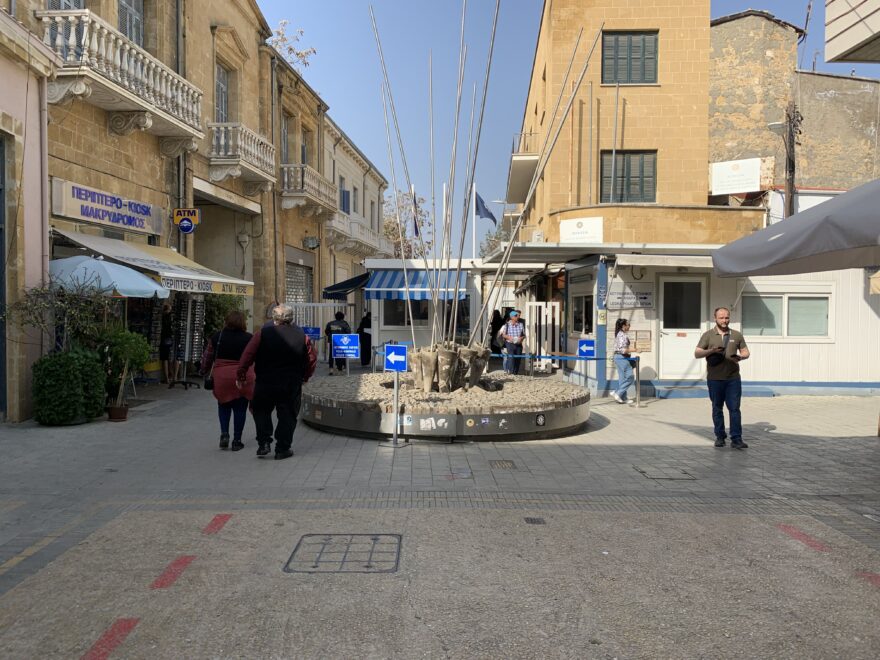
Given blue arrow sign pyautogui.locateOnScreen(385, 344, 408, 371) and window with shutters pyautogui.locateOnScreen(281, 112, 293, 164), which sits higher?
window with shutters pyautogui.locateOnScreen(281, 112, 293, 164)

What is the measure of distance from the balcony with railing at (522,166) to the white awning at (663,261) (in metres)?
6.38

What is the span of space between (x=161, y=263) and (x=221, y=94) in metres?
7.57

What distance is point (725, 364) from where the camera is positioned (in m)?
8.26

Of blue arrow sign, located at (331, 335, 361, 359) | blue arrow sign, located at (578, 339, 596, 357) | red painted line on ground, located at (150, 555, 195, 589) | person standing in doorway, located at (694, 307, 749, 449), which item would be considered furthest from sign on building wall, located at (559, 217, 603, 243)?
red painted line on ground, located at (150, 555, 195, 589)

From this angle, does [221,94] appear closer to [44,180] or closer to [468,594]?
[44,180]

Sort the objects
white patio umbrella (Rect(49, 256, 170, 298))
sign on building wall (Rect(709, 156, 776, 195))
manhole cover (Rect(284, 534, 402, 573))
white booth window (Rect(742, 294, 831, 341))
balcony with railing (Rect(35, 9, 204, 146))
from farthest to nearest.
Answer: sign on building wall (Rect(709, 156, 776, 195)) < white booth window (Rect(742, 294, 831, 341)) < balcony with railing (Rect(35, 9, 204, 146)) < white patio umbrella (Rect(49, 256, 170, 298)) < manhole cover (Rect(284, 534, 402, 573))

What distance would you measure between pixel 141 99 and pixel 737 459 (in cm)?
1138

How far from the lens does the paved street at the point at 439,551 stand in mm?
Result: 3436

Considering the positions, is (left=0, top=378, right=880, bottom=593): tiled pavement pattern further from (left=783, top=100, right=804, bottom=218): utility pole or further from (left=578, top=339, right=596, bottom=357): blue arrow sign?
(left=783, top=100, right=804, bottom=218): utility pole

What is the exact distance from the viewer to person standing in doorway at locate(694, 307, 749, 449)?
8.20 m

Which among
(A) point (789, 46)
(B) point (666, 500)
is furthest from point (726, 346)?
(A) point (789, 46)

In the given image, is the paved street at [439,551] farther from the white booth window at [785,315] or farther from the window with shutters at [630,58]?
the window with shutters at [630,58]

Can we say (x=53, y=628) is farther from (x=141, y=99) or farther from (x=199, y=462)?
(x=141, y=99)

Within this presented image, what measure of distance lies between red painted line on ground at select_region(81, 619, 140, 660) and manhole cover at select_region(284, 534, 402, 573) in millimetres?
982
